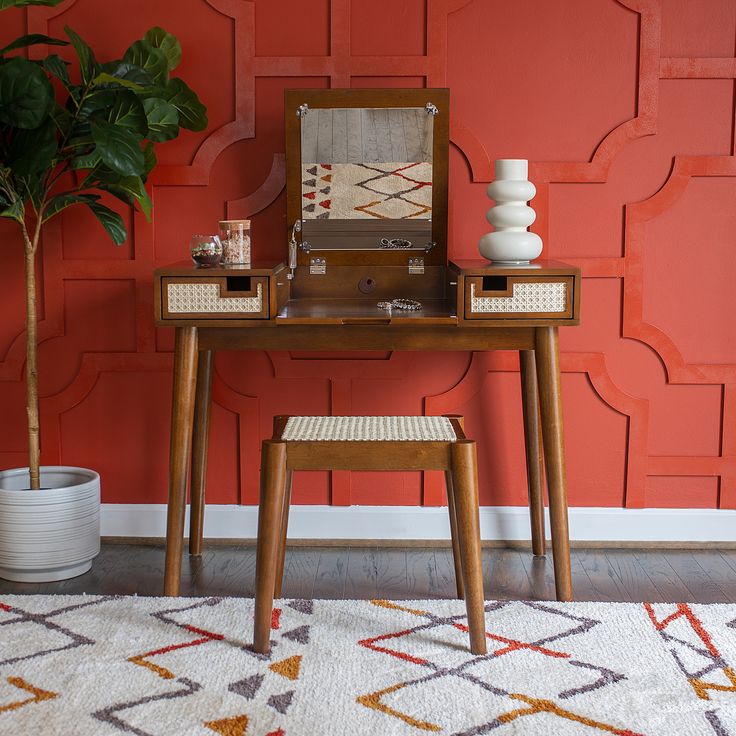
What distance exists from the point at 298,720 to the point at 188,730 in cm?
23

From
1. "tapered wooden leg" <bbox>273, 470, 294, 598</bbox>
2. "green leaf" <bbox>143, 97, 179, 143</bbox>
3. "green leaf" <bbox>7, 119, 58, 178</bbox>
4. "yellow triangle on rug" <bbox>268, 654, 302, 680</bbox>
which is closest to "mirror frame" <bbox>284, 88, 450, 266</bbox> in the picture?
"green leaf" <bbox>143, 97, 179, 143</bbox>

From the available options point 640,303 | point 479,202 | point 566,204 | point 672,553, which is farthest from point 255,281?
point 672,553

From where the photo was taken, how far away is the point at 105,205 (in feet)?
10.4

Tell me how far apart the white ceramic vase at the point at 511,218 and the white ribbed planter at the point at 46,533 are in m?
1.41

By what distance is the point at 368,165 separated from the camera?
3062mm

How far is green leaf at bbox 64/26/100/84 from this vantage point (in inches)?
107

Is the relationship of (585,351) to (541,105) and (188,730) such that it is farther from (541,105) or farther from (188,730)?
(188,730)

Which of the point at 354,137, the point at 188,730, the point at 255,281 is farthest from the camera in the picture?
the point at 354,137

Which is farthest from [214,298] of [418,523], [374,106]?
[418,523]

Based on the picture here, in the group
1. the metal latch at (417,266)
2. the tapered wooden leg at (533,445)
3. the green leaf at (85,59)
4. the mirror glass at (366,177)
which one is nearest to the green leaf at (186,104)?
→ the green leaf at (85,59)

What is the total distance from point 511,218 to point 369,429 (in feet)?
2.61

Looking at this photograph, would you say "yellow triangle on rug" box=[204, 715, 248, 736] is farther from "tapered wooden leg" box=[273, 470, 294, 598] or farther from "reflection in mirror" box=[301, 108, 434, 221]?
"reflection in mirror" box=[301, 108, 434, 221]

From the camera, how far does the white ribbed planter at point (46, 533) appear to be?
287 centimetres

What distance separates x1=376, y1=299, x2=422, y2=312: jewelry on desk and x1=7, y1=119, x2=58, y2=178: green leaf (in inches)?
40.6
